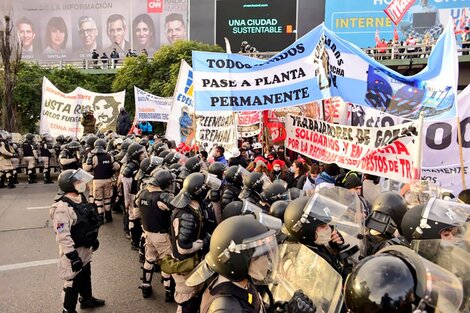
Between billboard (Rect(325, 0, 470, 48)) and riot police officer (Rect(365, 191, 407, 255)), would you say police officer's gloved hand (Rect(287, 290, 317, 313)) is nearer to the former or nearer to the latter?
riot police officer (Rect(365, 191, 407, 255))

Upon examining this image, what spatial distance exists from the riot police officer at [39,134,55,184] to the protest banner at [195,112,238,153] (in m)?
6.91

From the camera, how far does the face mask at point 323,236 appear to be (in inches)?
122

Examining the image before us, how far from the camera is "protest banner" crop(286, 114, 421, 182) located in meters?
5.21

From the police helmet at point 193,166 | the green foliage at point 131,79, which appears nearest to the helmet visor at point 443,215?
the police helmet at point 193,166

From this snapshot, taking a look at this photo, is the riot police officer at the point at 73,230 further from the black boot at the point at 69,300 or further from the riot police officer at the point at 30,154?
the riot police officer at the point at 30,154

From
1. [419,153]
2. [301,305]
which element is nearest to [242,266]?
[301,305]

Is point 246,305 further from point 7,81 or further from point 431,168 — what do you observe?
point 7,81

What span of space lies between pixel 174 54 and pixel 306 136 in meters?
17.9

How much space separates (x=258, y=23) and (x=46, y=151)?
2482cm

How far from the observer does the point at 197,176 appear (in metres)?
4.65

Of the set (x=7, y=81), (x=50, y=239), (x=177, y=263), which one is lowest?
(x=50, y=239)

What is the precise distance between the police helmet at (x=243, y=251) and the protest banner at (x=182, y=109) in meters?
7.87

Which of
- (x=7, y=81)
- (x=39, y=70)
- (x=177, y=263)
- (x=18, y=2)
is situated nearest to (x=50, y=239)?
(x=177, y=263)

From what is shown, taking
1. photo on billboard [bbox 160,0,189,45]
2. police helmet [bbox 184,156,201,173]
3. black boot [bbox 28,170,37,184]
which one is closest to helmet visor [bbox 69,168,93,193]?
police helmet [bbox 184,156,201,173]
